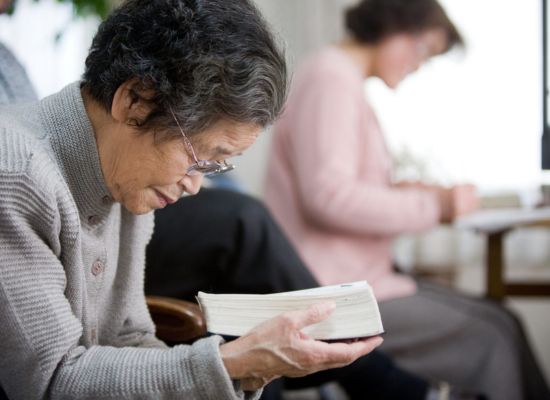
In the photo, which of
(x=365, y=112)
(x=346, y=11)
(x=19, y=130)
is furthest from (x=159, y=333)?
(x=346, y=11)

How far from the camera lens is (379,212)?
4.09 ft

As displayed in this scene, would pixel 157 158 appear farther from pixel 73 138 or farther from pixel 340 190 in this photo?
pixel 340 190

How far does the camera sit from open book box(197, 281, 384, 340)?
542 mm

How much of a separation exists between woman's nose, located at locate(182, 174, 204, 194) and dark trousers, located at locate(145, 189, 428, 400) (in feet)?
0.62

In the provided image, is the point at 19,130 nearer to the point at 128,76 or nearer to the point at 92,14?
the point at 128,76

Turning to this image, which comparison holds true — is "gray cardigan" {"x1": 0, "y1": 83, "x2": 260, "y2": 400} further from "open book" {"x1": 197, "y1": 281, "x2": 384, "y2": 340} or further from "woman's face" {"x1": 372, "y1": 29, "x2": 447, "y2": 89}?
"woman's face" {"x1": 372, "y1": 29, "x2": 447, "y2": 89}

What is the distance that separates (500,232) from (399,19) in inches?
30.4

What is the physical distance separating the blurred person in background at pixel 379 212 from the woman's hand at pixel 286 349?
0.67 m

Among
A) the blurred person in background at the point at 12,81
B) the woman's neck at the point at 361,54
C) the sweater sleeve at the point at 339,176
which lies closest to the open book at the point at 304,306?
the blurred person in background at the point at 12,81

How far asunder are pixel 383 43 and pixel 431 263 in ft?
4.17

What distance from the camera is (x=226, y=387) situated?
1.79 feet

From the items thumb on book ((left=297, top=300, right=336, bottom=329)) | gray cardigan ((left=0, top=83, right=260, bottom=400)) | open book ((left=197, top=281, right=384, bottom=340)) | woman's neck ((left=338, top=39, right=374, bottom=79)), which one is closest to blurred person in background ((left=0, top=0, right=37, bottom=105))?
gray cardigan ((left=0, top=83, right=260, bottom=400))

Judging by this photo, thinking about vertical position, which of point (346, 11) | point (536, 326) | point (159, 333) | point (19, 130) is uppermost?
point (346, 11)

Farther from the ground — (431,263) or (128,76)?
(128,76)
